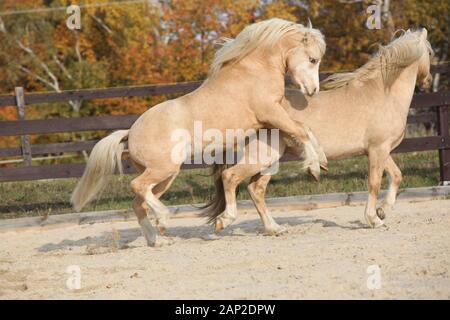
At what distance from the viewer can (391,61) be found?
7242 mm

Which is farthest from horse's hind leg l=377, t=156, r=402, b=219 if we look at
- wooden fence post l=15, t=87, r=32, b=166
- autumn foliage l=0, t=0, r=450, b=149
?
autumn foliage l=0, t=0, r=450, b=149

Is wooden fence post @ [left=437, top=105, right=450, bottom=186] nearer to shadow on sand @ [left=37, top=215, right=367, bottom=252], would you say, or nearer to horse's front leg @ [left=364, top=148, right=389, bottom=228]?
shadow on sand @ [left=37, top=215, right=367, bottom=252]

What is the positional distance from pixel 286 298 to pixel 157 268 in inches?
62.6

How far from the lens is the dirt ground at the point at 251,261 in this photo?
15.3 feet

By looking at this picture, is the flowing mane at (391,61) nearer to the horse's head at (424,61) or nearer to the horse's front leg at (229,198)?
the horse's head at (424,61)

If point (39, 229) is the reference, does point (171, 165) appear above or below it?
above

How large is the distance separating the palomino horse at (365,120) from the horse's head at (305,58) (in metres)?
0.38

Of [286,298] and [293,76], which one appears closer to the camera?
[286,298]

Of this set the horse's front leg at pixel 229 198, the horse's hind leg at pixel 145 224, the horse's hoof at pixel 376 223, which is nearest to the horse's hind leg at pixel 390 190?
the horse's hoof at pixel 376 223

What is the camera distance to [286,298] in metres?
4.38

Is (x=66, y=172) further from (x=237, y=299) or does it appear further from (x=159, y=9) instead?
(x=159, y=9)

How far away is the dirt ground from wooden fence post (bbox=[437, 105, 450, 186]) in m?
1.51
